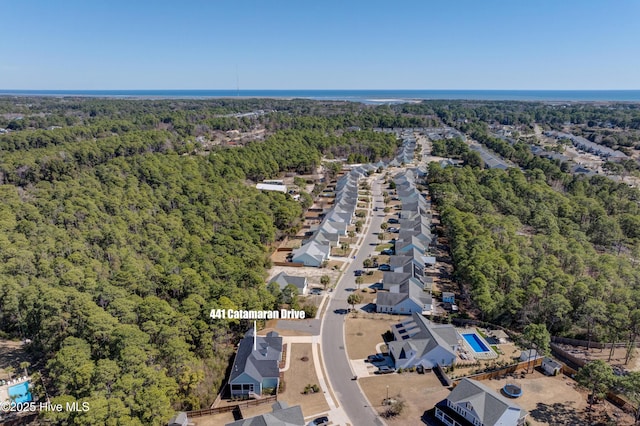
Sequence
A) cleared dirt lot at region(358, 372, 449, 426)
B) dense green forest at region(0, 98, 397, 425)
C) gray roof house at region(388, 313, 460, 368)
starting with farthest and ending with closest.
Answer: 1. gray roof house at region(388, 313, 460, 368)
2. cleared dirt lot at region(358, 372, 449, 426)
3. dense green forest at region(0, 98, 397, 425)

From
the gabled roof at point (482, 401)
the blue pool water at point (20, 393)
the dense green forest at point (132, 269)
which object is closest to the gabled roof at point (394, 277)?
the dense green forest at point (132, 269)

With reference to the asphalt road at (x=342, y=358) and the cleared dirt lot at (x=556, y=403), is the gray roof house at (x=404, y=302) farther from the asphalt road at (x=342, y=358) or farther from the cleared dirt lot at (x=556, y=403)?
the cleared dirt lot at (x=556, y=403)

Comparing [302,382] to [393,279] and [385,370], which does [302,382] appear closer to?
[385,370]

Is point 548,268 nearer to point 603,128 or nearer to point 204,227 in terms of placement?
point 204,227

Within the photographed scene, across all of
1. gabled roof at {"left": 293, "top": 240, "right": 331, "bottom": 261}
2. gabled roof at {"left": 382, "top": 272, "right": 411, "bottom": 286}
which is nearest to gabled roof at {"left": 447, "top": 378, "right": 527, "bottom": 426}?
gabled roof at {"left": 382, "top": 272, "right": 411, "bottom": 286}

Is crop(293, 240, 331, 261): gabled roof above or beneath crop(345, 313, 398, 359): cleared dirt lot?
above

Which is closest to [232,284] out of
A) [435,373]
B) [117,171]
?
[435,373]

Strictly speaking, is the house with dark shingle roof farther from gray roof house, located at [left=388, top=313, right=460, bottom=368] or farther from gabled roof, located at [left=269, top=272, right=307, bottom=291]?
gabled roof, located at [left=269, top=272, right=307, bottom=291]
